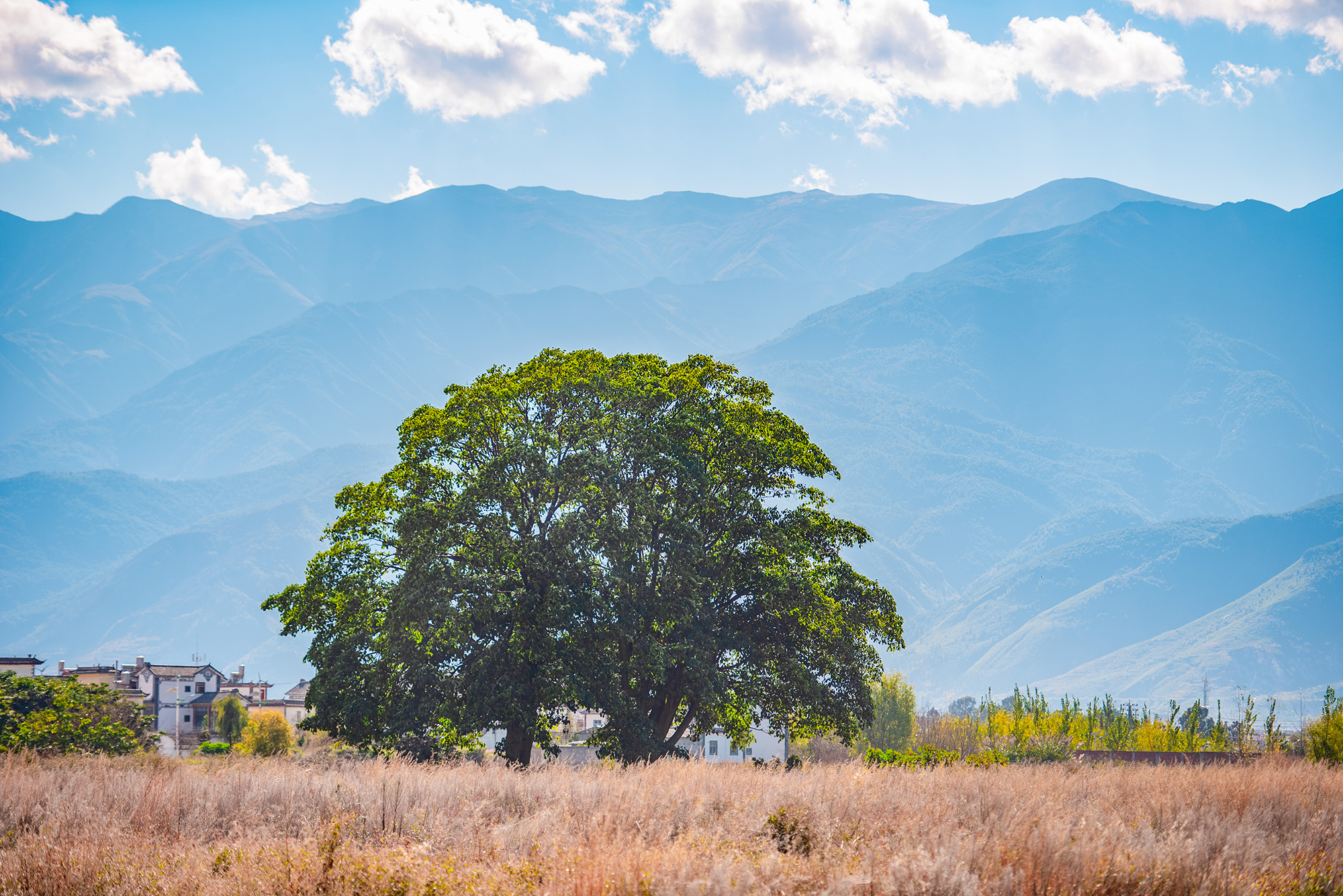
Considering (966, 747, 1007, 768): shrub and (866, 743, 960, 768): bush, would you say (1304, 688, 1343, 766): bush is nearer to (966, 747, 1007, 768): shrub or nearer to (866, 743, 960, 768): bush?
(966, 747, 1007, 768): shrub

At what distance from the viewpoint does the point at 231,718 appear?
104 metres

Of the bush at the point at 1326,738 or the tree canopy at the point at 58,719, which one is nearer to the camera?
the tree canopy at the point at 58,719

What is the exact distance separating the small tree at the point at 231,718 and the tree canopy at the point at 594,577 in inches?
3167

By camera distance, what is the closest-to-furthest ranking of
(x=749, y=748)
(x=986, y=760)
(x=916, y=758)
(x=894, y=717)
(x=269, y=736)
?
(x=986, y=760)
(x=916, y=758)
(x=269, y=736)
(x=749, y=748)
(x=894, y=717)

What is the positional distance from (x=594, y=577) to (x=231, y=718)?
292 feet

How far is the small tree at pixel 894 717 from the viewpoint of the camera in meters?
128

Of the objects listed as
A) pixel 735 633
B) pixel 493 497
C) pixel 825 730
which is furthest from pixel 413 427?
pixel 825 730

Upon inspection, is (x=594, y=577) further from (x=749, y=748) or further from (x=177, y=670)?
(x=177, y=670)

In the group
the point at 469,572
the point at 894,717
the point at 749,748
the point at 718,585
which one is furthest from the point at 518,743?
the point at 894,717

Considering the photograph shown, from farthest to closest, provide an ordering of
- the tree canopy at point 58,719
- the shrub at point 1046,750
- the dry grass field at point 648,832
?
the shrub at point 1046,750 → the tree canopy at point 58,719 → the dry grass field at point 648,832

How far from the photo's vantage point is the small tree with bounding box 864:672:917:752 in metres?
128

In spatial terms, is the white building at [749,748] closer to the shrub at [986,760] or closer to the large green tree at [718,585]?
the large green tree at [718,585]

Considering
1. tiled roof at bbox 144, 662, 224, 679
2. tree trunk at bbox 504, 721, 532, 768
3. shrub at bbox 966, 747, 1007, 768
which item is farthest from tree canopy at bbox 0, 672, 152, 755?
tiled roof at bbox 144, 662, 224, 679

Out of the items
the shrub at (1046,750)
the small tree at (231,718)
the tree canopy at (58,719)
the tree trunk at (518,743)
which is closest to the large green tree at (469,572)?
the tree trunk at (518,743)
